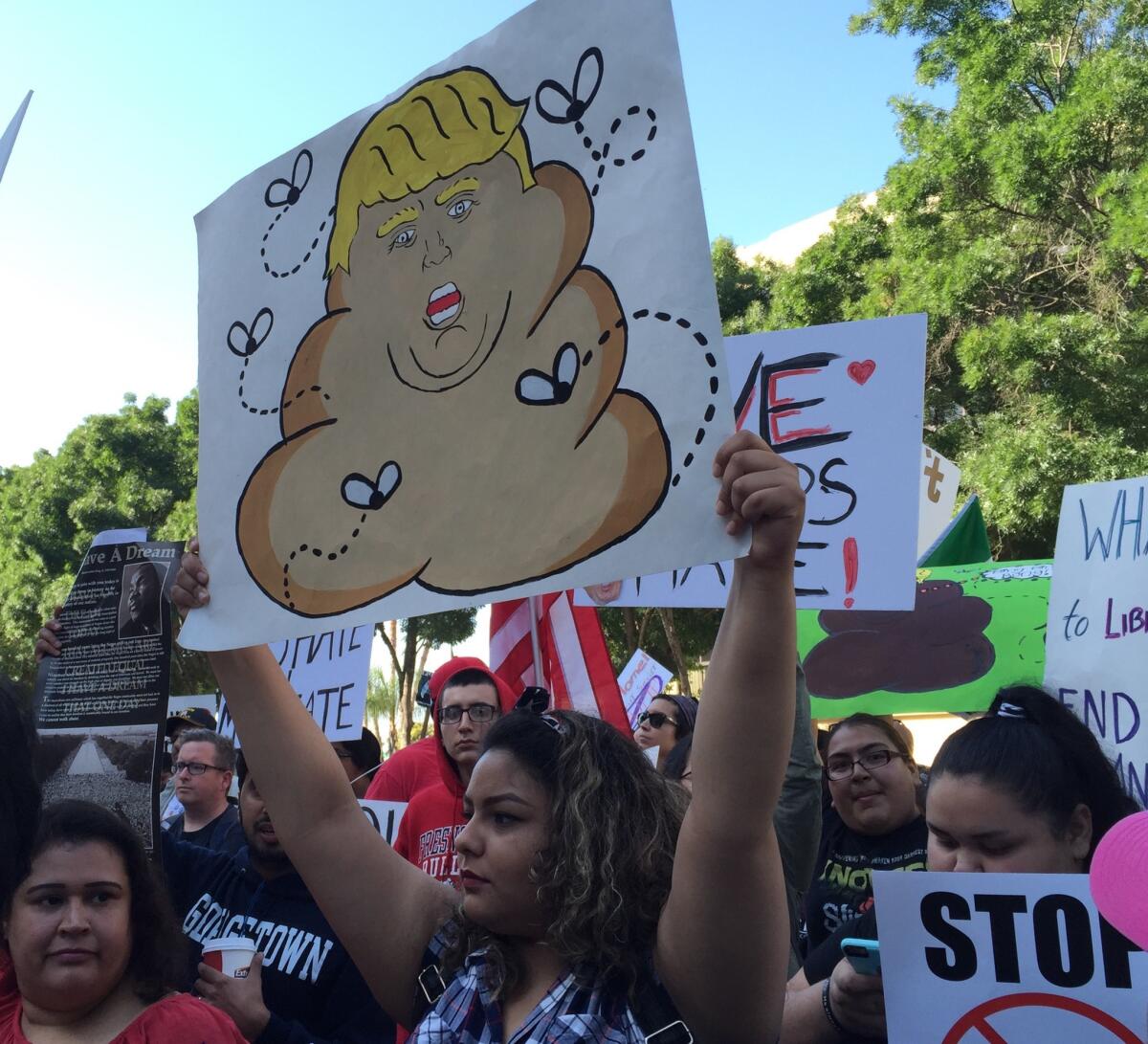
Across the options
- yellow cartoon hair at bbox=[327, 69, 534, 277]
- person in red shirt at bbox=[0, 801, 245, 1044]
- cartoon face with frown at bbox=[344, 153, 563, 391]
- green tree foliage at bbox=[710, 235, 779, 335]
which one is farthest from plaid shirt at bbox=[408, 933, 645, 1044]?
green tree foliage at bbox=[710, 235, 779, 335]

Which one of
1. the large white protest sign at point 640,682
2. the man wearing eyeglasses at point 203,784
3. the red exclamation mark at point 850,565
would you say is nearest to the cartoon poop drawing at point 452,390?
the red exclamation mark at point 850,565

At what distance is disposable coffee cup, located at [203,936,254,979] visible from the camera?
246 centimetres

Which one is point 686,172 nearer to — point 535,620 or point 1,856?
point 1,856

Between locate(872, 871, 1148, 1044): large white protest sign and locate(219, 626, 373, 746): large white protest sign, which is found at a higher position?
locate(219, 626, 373, 746): large white protest sign

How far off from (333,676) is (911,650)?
8.21ft

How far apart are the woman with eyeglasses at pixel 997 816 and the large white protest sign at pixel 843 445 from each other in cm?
106

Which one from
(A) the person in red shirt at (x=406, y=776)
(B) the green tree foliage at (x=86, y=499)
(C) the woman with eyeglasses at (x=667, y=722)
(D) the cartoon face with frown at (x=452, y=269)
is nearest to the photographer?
(D) the cartoon face with frown at (x=452, y=269)

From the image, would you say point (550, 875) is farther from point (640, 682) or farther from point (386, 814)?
point (640, 682)

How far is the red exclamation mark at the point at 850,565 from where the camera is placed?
10.9 feet

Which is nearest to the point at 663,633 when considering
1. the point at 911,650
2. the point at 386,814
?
the point at 911,650

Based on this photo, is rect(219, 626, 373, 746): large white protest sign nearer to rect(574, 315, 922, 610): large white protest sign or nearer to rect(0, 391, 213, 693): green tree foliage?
rect(574, 315, 922, 610): large white protest sign

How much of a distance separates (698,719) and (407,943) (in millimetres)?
742

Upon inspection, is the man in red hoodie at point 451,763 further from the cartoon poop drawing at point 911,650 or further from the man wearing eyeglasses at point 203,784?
the cartoon poop drawing at point 911,650

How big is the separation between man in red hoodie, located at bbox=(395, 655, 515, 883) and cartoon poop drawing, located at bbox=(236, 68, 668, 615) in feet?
4.52
